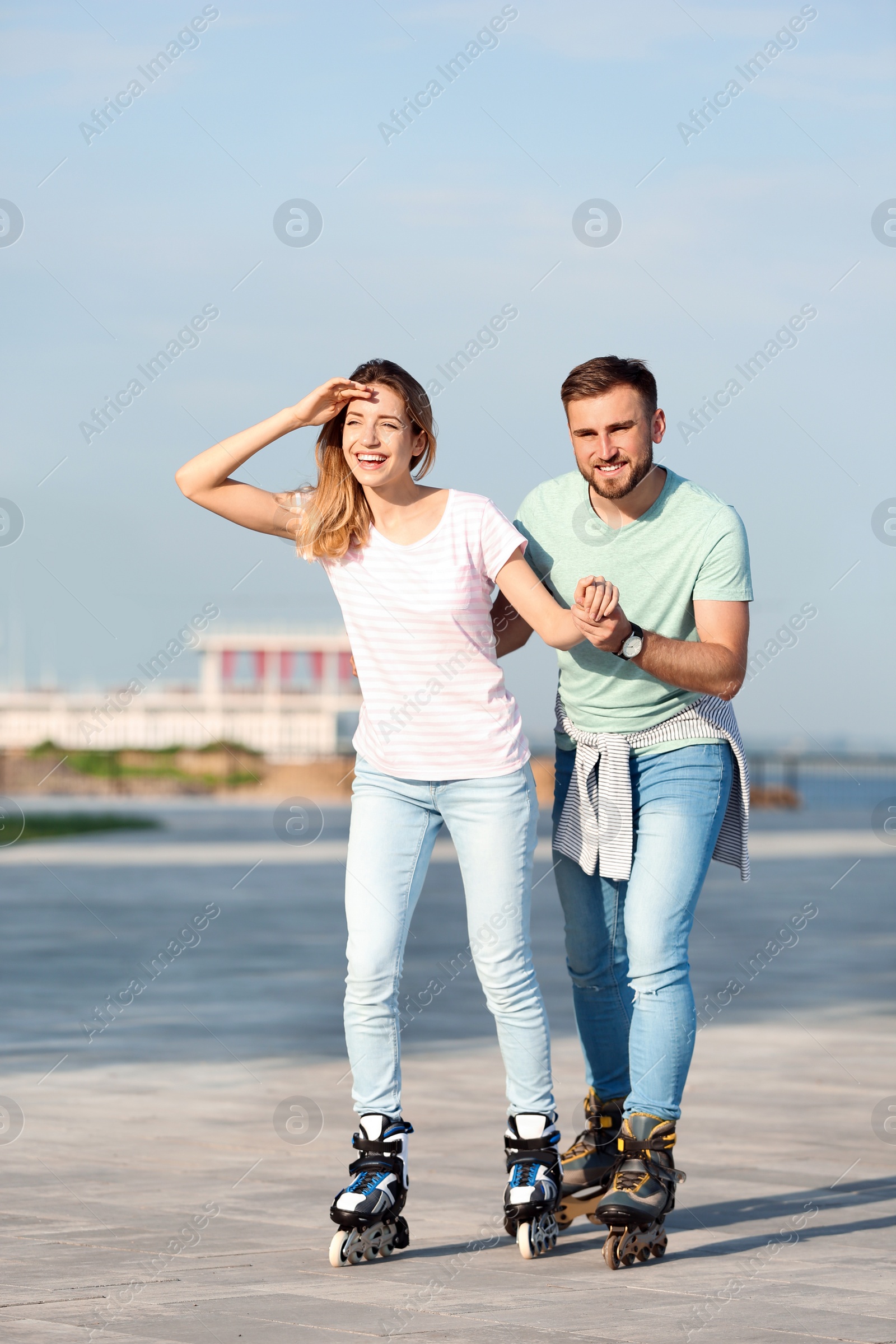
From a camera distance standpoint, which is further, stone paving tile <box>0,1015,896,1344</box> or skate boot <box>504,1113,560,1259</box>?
skate boot <box>504,1113,560,1259</box>

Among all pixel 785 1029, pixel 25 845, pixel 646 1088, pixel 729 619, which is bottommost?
pixel 25 845

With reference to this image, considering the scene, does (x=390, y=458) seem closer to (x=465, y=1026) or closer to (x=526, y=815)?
(x=526, y=815)

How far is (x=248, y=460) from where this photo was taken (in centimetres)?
404

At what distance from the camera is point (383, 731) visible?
4031 mm

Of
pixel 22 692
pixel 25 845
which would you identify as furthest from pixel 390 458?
pixel 22 692

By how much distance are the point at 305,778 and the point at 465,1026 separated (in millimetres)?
48673

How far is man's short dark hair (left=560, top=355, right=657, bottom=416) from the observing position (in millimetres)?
4039

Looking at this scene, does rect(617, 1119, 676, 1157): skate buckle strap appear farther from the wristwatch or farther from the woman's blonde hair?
the woman's blonde hair

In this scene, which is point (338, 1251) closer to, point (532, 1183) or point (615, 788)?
point (532, 1183)
